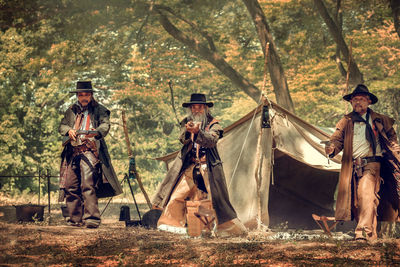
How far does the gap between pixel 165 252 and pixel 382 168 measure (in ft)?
10.1

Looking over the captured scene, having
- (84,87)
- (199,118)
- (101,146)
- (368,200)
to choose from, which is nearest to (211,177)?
(199,118)

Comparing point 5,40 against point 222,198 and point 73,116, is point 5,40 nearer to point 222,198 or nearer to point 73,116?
point 73,116

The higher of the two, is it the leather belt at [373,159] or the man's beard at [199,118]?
the man's beard at [199,118]

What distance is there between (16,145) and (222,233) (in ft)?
45.6

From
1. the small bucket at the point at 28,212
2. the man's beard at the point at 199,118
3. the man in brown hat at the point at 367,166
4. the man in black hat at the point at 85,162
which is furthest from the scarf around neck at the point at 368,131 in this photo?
the small bucket at the point at 28,212

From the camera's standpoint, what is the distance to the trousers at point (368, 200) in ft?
23.0

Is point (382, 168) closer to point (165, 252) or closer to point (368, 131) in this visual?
point (368, 131)

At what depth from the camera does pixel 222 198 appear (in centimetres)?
786

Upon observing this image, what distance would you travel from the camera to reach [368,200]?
23.3 ft

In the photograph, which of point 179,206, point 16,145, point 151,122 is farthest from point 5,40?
point 179,206

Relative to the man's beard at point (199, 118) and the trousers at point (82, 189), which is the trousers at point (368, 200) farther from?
the trousers at point (82, 189)

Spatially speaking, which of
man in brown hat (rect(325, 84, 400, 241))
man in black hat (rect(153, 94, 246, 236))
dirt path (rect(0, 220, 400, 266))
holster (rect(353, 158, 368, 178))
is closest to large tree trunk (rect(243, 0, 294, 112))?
man in black hat (rect(153, 94, 246, 236))

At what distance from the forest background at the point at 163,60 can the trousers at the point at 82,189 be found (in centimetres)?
517

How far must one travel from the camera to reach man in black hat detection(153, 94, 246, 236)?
7762 millimetres
